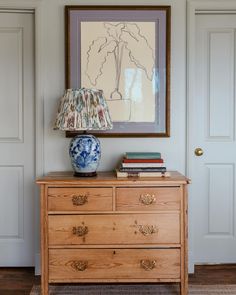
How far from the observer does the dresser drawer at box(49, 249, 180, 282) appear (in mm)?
2238

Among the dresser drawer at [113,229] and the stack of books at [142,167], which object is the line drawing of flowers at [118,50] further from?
the dresser drawer at [113,229]

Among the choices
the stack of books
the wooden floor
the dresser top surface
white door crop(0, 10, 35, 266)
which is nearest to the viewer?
the dresser top surface

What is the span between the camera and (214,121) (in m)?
2.82

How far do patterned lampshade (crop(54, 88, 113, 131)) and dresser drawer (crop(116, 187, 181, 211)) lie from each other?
427 millimetres

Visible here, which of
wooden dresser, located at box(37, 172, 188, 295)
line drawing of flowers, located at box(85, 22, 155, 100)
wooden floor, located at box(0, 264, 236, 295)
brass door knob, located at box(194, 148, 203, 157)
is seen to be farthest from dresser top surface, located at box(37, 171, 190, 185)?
wooden floor, located at box(0, 264, 236, 295)

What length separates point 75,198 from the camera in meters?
2.22

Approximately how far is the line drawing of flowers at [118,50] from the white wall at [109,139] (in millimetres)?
169

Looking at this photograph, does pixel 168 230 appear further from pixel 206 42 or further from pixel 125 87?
pixel 206 42

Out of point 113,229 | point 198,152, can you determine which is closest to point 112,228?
point 113,229

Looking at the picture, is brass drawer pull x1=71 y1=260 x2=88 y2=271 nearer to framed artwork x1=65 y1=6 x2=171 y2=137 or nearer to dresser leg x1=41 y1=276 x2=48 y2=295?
dresser leg x1=41 y1=276 x2=48 y2=295

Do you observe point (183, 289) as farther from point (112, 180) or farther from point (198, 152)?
point (198, 152)

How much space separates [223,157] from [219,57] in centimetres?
75

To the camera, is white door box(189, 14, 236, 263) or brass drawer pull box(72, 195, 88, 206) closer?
brass drawer pull box(72, 195, 88, 206)

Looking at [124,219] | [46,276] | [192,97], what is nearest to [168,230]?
[124,219]
